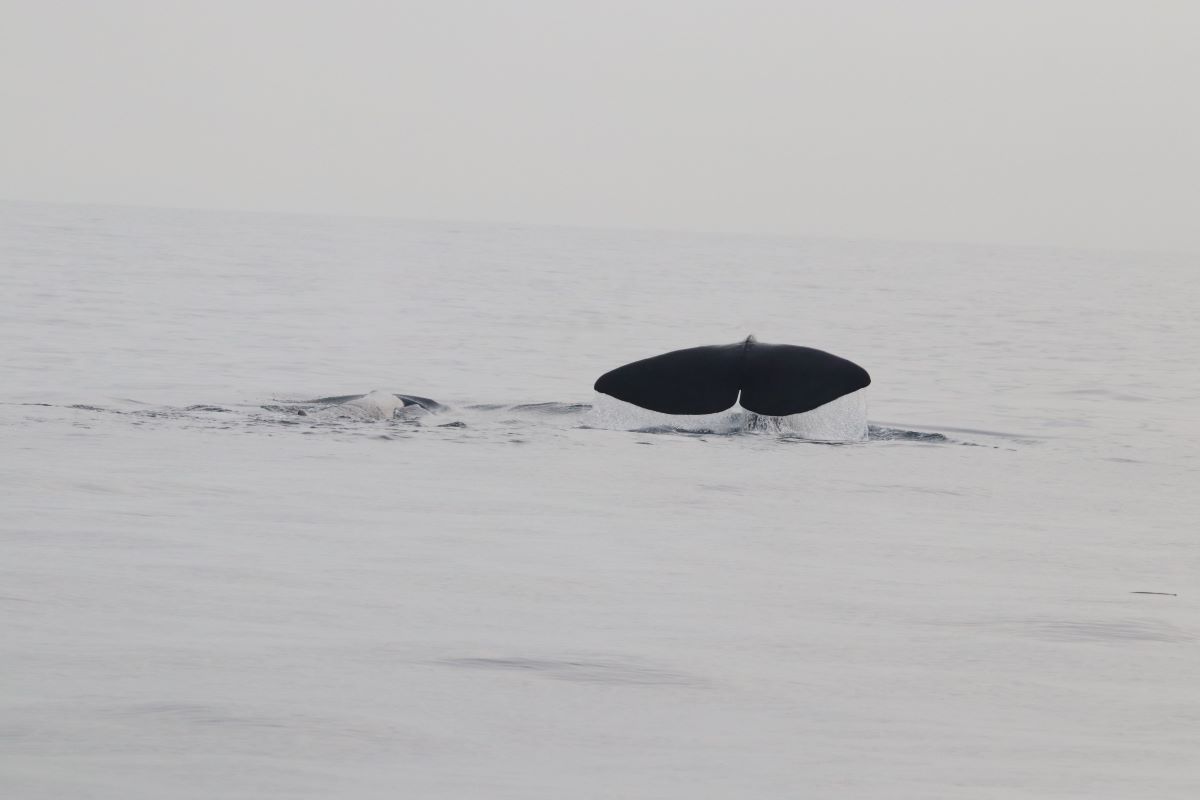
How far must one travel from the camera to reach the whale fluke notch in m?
9.88

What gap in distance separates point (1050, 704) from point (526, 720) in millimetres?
1630

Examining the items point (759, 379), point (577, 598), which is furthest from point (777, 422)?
point (577, 598)

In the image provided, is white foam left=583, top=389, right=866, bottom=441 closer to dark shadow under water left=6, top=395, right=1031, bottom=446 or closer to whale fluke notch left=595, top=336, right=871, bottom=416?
dark shadow under water left=6, top=395, right=1031, bottom=446

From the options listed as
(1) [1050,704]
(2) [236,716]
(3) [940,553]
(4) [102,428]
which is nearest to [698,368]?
(3) [940,553]

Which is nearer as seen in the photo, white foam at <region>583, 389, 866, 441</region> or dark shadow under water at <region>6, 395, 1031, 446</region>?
dark shadow under water at <region>6, 395, 1031, 446</region>

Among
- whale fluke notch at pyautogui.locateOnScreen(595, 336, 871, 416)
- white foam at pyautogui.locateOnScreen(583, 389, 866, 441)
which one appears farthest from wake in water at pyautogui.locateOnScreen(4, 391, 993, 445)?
whale fluke notch at pyautogui.locateOnScreen(595, 336, 871, 416)

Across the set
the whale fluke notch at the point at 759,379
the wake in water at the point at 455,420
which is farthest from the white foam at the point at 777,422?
the whale fluke notch at the point at 759,379

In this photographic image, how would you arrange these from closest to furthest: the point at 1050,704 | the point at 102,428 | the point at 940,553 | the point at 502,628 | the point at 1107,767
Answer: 1. the point at 1107,767
2. the point at 1050,704
3. the point at 502,628
4. the point at 940,553
5. the point at 102,428

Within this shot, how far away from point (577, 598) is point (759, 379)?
177 inches

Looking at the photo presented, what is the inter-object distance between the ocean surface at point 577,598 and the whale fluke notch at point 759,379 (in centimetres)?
42

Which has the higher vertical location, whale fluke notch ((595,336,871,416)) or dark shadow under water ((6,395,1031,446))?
whale fluke notch ((595,336,871,416))

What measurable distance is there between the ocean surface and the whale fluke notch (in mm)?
419

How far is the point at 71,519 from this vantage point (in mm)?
7047

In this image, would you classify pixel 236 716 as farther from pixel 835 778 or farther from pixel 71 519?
pixel 71 519
